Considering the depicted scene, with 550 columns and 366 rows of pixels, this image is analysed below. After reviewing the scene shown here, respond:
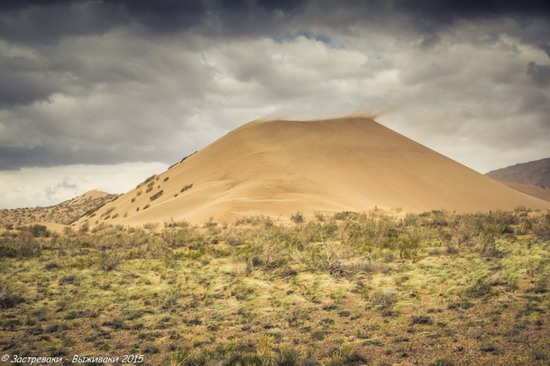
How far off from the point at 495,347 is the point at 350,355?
91.3 inches

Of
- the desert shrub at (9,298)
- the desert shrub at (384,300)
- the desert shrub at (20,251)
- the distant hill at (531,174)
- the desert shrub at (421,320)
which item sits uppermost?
the distant hill at (531,174)

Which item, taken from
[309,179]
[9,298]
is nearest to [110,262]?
[9,298]

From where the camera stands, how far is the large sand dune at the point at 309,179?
34062 mm

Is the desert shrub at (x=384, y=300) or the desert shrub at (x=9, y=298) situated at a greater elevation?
the desert shrub at (x=9, y=298)

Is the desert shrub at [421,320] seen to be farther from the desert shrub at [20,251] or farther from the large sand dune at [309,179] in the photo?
the large sand dune at [309,179]

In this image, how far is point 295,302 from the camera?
995 cm

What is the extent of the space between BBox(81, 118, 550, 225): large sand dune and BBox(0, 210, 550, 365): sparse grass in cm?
1358

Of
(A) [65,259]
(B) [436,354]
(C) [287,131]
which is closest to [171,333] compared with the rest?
(B) [436,354]

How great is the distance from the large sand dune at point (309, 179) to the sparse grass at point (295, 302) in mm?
13575

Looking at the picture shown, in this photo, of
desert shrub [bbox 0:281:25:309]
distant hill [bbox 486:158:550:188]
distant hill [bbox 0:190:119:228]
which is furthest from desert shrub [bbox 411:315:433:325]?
distant hill [bbox 486:158:550:188]

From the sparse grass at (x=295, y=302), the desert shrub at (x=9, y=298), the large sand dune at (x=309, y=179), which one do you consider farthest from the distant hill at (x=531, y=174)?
the desert shrub at (x=9, y=298)

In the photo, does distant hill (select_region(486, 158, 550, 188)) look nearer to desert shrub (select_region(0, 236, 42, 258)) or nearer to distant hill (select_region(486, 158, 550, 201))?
distant hill (select_region(486, 158, 550, 201))

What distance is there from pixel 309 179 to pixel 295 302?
29024 mm

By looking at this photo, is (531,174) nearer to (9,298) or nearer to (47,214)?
(47,214)
